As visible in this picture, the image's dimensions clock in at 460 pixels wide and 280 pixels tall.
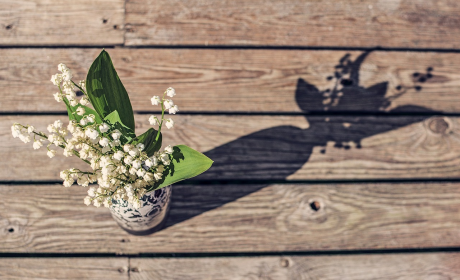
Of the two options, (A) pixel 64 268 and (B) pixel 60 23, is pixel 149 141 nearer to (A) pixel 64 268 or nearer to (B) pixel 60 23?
(A) pixel 64 268

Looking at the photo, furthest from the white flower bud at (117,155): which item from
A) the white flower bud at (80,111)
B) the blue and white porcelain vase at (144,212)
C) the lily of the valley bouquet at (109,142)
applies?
the blue and white porcelain vase at (144,212)

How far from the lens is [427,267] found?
1.16 m

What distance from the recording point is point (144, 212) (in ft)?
2.93

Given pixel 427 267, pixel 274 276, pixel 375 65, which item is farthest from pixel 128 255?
pixel 375 65

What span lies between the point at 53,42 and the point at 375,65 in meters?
1.23

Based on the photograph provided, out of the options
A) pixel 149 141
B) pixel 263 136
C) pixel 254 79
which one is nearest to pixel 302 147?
pixel 263 136

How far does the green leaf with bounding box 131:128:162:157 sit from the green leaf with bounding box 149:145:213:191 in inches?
1.9

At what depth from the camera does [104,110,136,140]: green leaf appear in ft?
2.08

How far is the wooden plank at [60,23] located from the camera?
1.24 metres

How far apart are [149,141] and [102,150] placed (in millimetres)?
96

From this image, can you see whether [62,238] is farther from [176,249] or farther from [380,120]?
[380,120]

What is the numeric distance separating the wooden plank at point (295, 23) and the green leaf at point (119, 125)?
2.15ft

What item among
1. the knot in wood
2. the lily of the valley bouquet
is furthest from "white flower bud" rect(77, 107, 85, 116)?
the knot in wood

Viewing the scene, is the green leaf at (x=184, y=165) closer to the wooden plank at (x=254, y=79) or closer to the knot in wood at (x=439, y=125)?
the wooden plank at (x=254, y=79)
